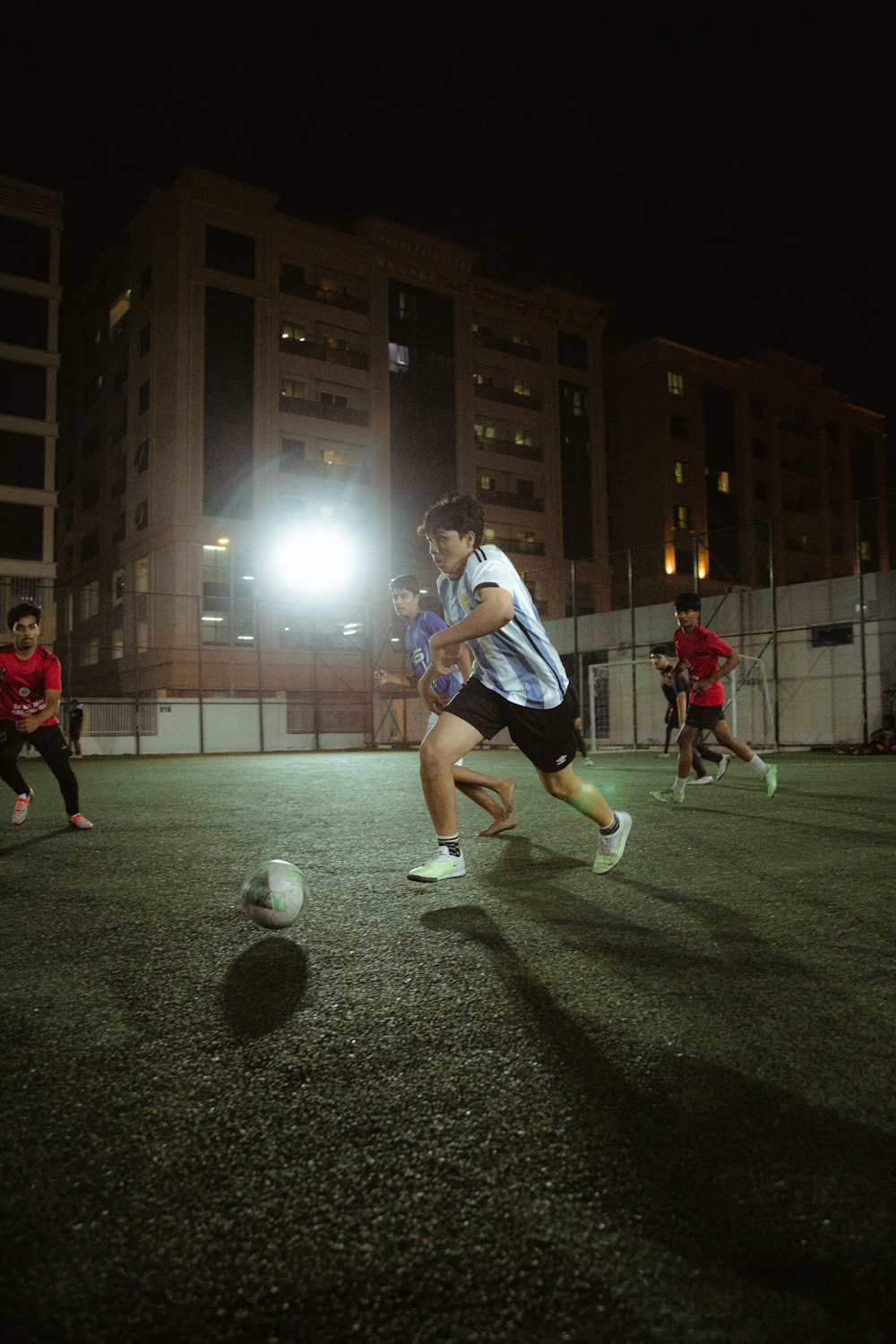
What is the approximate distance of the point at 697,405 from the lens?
159 feet

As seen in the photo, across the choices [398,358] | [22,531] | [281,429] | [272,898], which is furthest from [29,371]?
[272,898]

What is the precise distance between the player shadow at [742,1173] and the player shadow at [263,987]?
811 millimetres

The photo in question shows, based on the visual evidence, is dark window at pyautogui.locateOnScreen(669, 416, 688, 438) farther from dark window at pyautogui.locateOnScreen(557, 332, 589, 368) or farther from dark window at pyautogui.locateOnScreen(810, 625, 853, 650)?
dark window at pyautogui.locateOnScreen(810, 625, 853, 650)

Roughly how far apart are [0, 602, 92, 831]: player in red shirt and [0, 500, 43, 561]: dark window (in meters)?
33.0

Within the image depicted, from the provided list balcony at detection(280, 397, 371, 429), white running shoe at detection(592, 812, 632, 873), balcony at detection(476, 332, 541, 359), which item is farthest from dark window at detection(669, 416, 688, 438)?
white running shoe at detection(592, 812, 632, 873)

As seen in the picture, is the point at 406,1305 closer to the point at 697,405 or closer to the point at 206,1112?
the point at 206,1112

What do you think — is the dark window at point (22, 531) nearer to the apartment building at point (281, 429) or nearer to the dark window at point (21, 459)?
the dark window at point (21, 459)

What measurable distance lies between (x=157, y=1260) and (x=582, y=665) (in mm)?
27788

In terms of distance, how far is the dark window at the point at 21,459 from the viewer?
36688 millimetres

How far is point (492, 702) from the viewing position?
449cm

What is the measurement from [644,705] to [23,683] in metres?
20.7

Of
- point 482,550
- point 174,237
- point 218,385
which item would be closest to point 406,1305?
point 482,550

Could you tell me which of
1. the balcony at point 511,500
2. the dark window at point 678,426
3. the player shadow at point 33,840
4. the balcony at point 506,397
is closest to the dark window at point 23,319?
the balcony at point 506,397

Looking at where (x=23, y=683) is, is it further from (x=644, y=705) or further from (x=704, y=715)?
(x=644, y=705)
